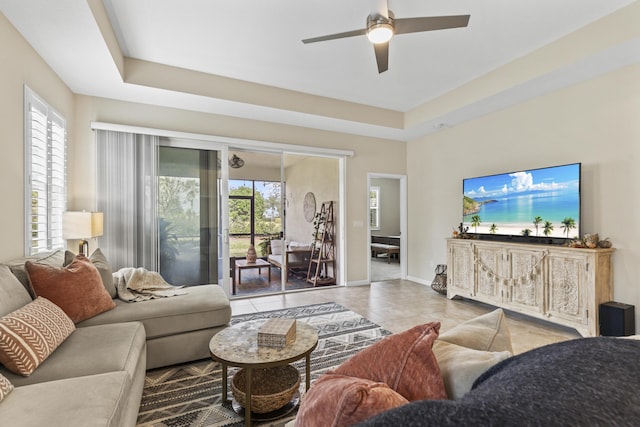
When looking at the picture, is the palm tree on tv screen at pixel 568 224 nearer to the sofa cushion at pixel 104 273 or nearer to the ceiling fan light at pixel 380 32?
the ceiling fan light at pixel 380 32

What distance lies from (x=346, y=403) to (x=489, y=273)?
4175 mm

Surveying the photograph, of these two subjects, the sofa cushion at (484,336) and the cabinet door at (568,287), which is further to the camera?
the cabinet door at (568,287)

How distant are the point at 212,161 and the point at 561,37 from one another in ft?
14.6

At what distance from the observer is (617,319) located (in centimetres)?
297

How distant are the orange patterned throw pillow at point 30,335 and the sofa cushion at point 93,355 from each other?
0.04 meters

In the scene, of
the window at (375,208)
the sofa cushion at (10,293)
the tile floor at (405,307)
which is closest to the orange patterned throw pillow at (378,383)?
the sofa cushion at (10,293)

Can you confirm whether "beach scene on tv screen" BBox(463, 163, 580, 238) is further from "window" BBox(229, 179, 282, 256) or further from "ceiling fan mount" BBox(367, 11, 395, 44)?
Answer: "window" BBox(229, 179, 282, 256)

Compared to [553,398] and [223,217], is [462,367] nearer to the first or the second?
[553,398]

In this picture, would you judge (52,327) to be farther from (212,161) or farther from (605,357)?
(212,161)

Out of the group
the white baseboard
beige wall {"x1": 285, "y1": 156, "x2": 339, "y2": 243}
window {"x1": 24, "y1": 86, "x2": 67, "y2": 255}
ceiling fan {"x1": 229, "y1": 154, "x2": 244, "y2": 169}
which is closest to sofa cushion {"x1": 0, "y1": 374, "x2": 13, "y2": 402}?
window {"x1": 24, "y1": 86, "x2": 67, "y2": 255}

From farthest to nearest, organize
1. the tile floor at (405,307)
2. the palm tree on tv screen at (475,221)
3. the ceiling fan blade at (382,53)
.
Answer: the palm tree on tv screen at (475,221)
the tile floor at (405,307)
the ceiling fan blade at (382,53)

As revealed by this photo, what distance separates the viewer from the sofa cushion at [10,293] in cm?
173

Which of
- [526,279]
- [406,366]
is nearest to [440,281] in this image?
[526,279]

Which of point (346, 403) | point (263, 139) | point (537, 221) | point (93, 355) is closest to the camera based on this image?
point (346, 403)
